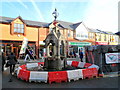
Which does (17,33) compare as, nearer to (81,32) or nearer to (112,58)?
(81,32)

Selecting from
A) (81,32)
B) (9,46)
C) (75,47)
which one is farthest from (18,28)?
(81,32)

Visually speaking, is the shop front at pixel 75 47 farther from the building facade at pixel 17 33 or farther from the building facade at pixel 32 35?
the building facade at pixel 17 33

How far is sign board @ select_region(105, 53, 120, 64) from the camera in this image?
7712 millimetres

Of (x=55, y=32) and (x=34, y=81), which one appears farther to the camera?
(x=55, y=32)

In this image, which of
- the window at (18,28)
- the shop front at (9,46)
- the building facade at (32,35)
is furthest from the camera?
the window at (18,28)

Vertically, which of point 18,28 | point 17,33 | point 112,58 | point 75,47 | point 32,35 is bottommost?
point 112,58

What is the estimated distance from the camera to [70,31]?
26656 mm

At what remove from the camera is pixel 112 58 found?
25.6 ft

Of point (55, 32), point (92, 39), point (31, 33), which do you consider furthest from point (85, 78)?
point (92, 39)

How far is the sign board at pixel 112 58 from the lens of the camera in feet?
25.3

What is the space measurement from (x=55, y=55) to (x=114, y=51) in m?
4.78

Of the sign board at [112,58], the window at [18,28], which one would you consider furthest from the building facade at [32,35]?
the sign board at [112,58]

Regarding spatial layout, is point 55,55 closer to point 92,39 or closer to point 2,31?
point 2,31

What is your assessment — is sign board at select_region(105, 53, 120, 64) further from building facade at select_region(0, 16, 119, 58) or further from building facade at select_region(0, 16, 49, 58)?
building facade at select_region(0, 16, 49, 58)
